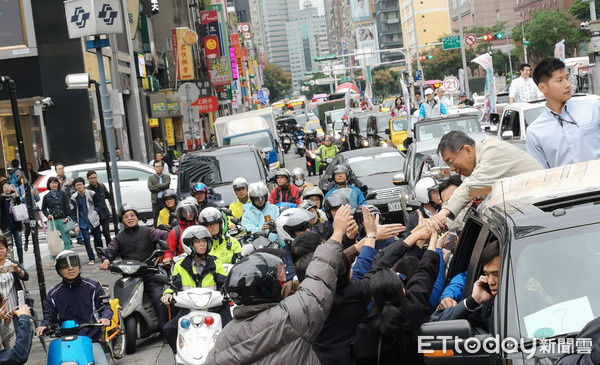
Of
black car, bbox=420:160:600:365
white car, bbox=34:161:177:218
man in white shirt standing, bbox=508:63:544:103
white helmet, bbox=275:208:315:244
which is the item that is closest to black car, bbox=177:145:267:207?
white car, bbox=34:161:177:218

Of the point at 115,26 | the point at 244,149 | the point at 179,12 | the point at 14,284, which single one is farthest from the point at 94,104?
the point at 179,12

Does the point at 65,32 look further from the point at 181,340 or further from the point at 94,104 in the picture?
the point at 181,340

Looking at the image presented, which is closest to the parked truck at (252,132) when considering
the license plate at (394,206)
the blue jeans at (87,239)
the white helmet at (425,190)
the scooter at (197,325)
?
the blue jeans at (87,239)

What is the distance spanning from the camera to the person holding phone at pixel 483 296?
14.0ft

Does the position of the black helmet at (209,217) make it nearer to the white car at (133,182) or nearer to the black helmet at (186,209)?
the black helmet at (186,209)

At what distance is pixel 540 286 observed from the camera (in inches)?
153

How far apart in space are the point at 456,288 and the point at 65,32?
1077 inches

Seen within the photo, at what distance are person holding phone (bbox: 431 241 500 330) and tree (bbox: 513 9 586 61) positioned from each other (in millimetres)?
85978

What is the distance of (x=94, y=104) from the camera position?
106 ft

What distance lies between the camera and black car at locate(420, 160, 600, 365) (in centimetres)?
372

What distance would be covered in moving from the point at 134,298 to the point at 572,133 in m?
5.44

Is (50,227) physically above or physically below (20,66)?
below

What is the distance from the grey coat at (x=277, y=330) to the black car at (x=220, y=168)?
14147mm

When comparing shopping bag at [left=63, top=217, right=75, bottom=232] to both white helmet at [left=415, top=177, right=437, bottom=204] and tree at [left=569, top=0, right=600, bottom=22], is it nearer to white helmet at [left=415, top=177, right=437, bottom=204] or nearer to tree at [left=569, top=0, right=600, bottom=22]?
white helmet at [left=415, top=177, right=437, bottom=204]
